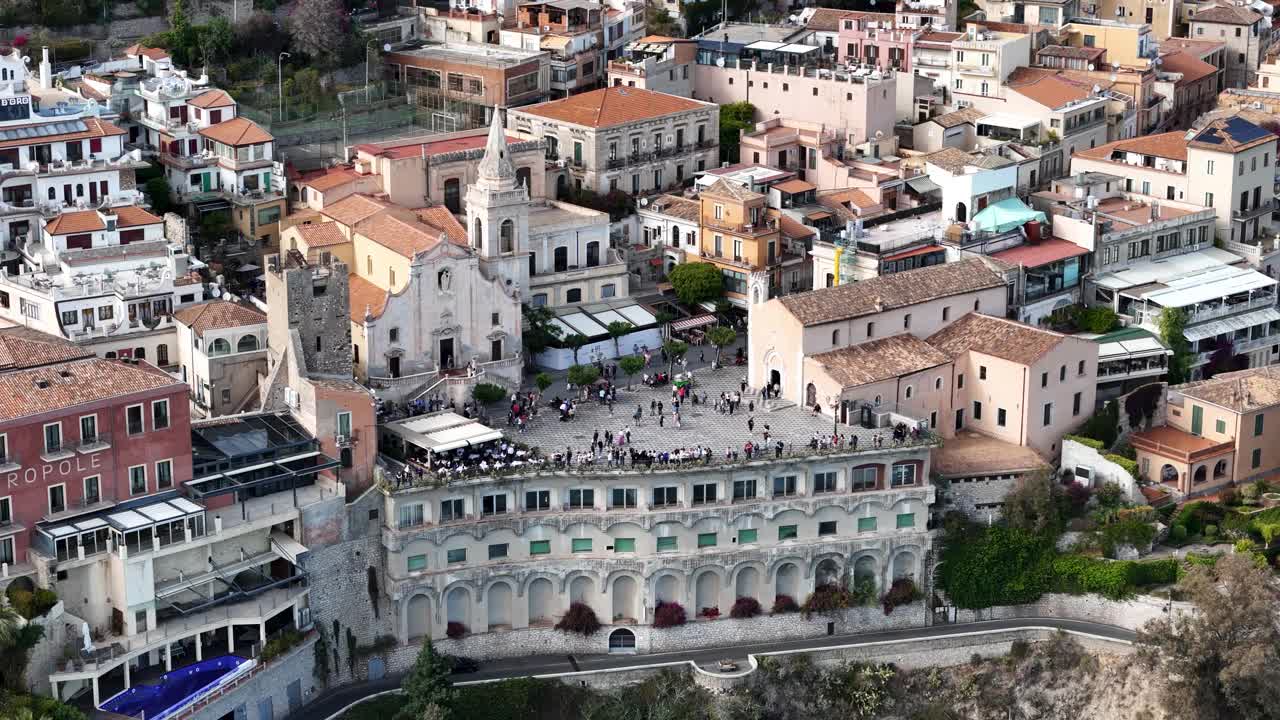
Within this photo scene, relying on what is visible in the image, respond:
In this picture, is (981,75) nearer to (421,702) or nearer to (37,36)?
(37,36)

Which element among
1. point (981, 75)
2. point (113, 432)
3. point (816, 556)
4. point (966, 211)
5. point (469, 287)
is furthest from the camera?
point (981, 75)

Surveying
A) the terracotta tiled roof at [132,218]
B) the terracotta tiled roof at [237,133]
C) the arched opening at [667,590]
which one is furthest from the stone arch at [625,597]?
the terracotta tiled roof at [237,133]

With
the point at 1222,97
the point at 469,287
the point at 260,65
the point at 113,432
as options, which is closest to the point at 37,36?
the point at 260,65

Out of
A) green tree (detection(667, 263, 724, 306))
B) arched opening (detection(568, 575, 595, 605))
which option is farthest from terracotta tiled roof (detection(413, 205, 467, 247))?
arched opening (detection(568, 575, 595, 605))

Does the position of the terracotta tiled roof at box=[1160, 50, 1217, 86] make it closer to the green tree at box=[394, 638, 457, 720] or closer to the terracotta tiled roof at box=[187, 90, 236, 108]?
the terracotta tiled roof at box=[187, 90, 236, 108]

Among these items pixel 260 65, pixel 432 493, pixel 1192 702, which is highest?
pixel 260 65

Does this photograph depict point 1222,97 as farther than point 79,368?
Yes

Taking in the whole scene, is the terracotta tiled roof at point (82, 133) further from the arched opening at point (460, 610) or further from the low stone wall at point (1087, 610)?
the low stone wall at point (1087, 610)
